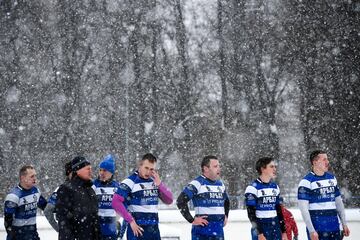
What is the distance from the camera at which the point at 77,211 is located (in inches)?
297

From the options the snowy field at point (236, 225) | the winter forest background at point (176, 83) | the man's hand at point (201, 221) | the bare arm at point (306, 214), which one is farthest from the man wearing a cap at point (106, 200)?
the winter forest background at point (176, 83)

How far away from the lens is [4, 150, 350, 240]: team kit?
9766 millimetres

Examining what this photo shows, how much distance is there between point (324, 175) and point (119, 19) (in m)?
21.7

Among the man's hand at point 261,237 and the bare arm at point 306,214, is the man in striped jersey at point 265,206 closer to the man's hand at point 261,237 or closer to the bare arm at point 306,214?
the man's hand at point 261,237

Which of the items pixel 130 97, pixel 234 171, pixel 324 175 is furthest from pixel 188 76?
pixel 324 175

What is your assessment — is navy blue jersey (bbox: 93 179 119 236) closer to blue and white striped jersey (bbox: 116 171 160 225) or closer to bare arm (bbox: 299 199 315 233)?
blue and white striped jersey (bbox: 116 171 160 225)

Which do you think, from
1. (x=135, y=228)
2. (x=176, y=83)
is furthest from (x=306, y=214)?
(x=176, y=83)

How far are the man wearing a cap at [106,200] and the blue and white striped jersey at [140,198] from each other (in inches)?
41.9

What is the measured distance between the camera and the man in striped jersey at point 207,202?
387 inches

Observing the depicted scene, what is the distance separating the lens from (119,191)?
972 cm

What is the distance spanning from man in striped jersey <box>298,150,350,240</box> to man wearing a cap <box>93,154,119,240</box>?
294cm

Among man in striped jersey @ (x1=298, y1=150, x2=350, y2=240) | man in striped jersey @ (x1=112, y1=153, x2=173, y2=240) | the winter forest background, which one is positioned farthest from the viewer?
the winter forest background

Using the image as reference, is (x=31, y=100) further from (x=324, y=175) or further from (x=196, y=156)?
(x=324, y=175)

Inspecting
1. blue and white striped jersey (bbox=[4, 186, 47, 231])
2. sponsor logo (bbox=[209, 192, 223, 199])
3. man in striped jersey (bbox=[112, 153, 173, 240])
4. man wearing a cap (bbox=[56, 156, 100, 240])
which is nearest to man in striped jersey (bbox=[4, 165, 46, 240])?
blue and white striped jersey (bbox=[4, 186, 47, 231])
